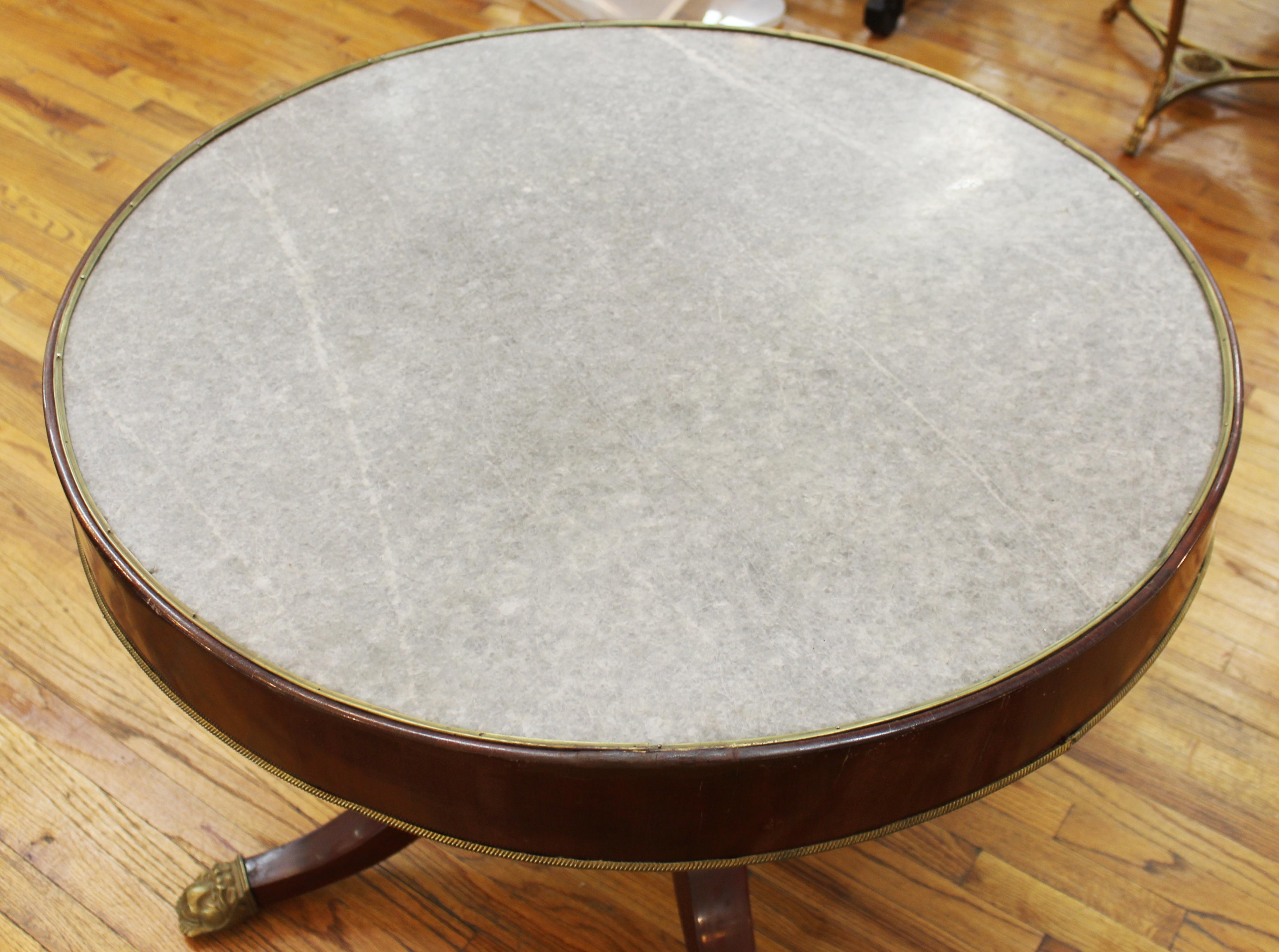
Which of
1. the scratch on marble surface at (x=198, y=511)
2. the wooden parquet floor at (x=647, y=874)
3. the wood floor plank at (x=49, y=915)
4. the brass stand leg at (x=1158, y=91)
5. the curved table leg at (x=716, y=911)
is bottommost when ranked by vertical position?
the wood floor plank at (x=49, y=915)

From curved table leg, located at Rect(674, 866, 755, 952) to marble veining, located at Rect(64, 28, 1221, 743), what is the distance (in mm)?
369

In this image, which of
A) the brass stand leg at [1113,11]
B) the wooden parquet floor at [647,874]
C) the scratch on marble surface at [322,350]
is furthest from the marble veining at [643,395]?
the brass stand leg at [1113,11]

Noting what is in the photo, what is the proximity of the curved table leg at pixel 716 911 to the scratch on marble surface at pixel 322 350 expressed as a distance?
41 cm

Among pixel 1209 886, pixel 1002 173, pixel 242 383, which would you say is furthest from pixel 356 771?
pixel 1209 886

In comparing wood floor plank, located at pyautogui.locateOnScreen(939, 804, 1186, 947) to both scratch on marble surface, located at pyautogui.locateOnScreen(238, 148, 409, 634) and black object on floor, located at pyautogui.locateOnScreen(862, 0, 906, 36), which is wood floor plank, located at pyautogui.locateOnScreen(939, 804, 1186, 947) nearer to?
scratch on marble surface, located at pyautogui.locateOnScreen(238, 148, 409, 634)

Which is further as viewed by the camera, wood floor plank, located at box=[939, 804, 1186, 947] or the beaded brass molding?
wood floor plank, located at box=[939, 804, 1186, 947]

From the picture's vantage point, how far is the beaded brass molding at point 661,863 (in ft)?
2.06

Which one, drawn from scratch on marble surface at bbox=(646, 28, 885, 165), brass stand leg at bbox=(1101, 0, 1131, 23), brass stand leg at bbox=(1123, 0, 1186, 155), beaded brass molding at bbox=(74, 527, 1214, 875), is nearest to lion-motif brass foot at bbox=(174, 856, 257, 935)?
beaded brass molding at bbox=(74, 527, 1214, 875)

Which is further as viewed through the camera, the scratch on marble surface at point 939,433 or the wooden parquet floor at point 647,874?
the wooden parquet floor at point 647,874

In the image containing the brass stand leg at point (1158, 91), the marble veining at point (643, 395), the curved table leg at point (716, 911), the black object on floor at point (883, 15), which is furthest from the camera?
the black object on floor at point (883, 15)

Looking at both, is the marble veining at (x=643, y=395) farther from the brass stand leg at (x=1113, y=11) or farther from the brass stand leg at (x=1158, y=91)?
the brass stand leg at (x=1113, y=11)

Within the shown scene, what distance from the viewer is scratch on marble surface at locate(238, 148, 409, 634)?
0.65m

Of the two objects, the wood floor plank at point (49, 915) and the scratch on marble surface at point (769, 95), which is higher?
the scratch on marble surface at point (769, 95)

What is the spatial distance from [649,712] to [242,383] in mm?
368
